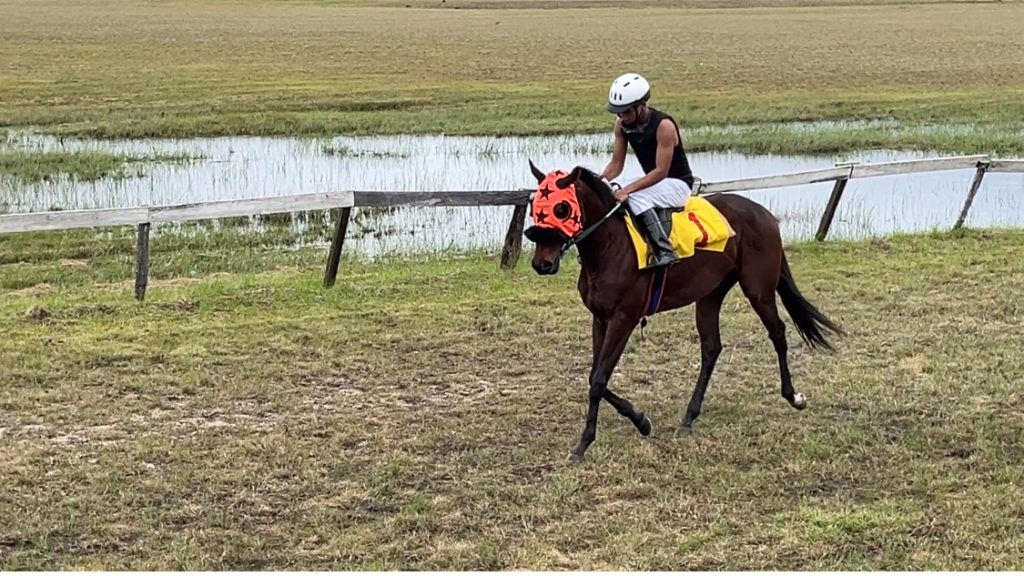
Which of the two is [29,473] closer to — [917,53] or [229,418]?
[229,418]

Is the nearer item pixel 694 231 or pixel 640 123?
pixel 640 123

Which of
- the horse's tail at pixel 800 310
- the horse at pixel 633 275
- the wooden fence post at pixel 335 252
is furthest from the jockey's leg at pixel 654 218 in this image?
the wooden fence post at pixel 335 252

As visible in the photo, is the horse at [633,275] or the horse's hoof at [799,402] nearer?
the horse at [633,275]

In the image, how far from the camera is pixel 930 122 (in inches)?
1108

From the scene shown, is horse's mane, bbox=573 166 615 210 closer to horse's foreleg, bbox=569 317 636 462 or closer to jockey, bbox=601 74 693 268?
jockey, bbox=601 74 693 268

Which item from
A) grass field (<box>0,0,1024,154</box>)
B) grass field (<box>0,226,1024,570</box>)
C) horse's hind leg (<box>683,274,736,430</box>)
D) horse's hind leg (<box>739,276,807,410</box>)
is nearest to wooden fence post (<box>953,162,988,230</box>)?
grass field (<box>0,226,1024,570</box>)

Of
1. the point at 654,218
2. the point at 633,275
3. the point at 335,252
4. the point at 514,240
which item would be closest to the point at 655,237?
the point at 654,218

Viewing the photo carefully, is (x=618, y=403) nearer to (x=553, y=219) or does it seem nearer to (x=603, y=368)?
(x=603, y=368)

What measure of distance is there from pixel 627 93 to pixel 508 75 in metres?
32.0

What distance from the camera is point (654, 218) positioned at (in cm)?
704

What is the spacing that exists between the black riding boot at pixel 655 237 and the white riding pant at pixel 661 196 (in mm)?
49

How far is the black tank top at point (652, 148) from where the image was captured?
7.00 metres

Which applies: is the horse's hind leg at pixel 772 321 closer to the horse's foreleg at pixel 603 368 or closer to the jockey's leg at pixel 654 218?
the jockey's leg at pixel 654 218

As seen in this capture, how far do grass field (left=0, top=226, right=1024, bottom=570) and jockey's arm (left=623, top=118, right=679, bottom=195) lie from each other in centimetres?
155
